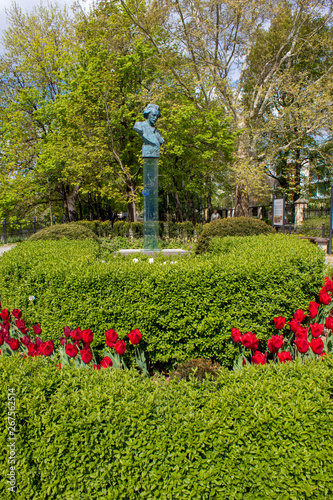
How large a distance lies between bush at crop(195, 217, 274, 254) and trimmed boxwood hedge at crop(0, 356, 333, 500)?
298 inches

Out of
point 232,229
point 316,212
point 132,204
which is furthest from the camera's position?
point 316,212

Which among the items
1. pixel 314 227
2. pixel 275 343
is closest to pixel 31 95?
pixel 314 227

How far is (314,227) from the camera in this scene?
20656mm

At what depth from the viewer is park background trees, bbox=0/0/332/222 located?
1684cm

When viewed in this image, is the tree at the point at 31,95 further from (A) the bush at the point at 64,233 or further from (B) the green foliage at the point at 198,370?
(B) the green foliage at the point at 198,370

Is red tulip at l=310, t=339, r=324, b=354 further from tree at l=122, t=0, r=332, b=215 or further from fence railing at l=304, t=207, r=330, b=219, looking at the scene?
fence railing at l=304, t=207, r=330, b=219

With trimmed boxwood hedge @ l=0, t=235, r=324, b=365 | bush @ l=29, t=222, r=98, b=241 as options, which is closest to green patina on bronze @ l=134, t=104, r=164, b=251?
bush @ l=29, t=222, r=98, b=241

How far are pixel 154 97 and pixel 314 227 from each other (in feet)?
41.3

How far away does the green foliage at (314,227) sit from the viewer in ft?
64.4

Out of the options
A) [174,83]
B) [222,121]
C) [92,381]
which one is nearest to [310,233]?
[222,121]

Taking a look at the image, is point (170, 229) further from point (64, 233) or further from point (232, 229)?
point (64, 233)

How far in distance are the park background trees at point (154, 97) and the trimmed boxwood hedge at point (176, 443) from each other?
51.4ft

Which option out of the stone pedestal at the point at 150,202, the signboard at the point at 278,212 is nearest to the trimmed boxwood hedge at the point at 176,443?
the stone pedestal at the point at 150,202

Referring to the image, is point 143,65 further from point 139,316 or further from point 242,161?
point 139,316
